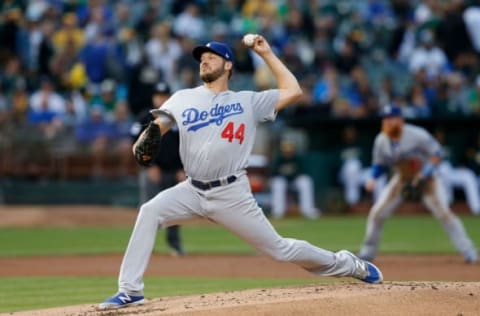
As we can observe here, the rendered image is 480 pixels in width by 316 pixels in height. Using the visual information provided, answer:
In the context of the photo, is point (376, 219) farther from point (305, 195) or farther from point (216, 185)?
point (305, 195)

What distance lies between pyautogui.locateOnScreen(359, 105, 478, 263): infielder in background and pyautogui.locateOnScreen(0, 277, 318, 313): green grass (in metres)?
2.38

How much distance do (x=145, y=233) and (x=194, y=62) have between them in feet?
46.8

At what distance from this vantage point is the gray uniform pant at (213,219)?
326 inches

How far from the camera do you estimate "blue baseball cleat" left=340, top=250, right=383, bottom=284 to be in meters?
8.78

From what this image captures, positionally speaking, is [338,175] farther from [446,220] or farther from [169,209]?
[169,209]

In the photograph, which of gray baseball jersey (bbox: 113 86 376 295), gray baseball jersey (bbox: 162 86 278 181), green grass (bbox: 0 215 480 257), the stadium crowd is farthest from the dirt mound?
the stadium crowd

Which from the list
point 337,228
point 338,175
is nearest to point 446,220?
point 337,228

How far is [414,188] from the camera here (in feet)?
45.4

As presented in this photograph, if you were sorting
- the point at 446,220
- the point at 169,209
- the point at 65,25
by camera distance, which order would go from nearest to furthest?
the point at 169,209 < the point at 446,220 < the point at 65,25

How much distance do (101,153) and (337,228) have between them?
5.46 meters

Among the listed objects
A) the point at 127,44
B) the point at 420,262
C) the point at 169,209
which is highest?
the point at 127,44

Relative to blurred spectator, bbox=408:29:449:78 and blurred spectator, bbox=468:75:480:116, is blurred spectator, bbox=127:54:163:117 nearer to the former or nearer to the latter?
blurred spectator, bbox=408:29:449:78

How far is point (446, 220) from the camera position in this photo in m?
13.8

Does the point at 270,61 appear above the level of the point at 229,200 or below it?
above
